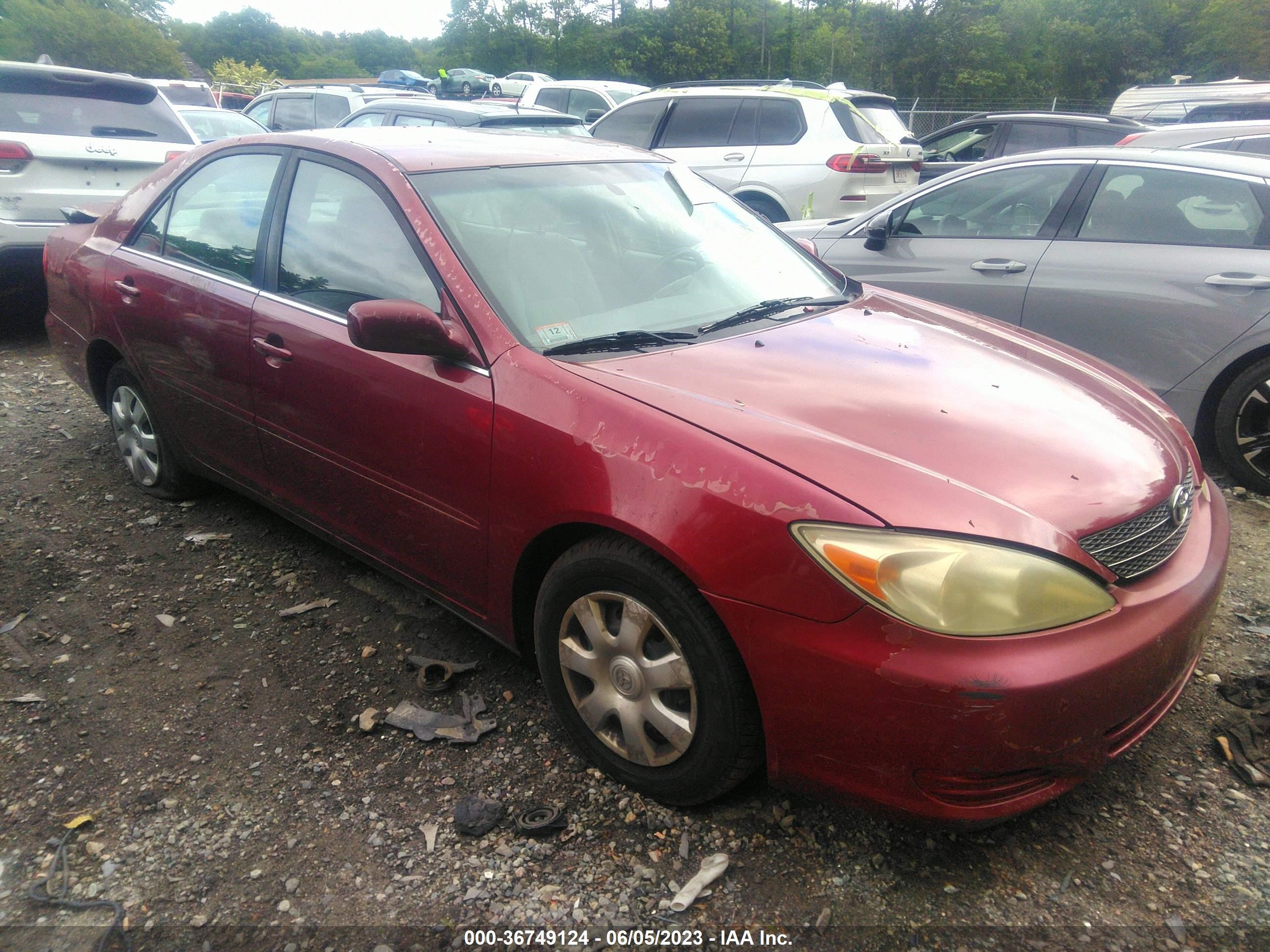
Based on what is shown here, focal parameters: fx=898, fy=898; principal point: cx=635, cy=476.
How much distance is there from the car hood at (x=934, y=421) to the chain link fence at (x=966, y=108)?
26.0 metres

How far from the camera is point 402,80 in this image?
40906 millimetres

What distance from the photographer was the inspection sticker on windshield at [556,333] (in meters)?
2.53

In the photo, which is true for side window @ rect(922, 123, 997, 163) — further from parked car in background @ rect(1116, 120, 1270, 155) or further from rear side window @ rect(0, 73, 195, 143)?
rear side window @ rect(0, 73, 195, 143)

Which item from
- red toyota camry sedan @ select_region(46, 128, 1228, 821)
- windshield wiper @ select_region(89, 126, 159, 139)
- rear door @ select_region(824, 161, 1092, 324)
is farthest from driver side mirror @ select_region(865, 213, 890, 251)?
windshield wiper @ select_region(89, 126, 159, 139)

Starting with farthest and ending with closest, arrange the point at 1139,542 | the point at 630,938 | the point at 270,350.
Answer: the point at 270,350 → the point at 1139,542 → the point at 630,938

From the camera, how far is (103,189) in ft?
21.4

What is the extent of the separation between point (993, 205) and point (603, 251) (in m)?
3.13

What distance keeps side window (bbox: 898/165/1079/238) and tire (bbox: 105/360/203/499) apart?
4.14 metres

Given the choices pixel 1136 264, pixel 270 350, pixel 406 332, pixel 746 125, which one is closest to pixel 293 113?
pixel 746 125

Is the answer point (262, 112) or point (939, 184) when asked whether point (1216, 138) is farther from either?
point (262, 112)

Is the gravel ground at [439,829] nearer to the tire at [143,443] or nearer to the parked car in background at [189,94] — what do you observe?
the tire at [143,443]

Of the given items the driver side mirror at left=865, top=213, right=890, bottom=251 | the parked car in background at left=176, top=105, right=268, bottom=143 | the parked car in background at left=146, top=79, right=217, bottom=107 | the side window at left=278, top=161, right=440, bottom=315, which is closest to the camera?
the side window at left=278, top=161, right=440, bottom=315

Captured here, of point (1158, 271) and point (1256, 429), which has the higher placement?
point (1158, 271)

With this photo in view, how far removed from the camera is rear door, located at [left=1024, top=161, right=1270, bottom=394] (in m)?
4.19
